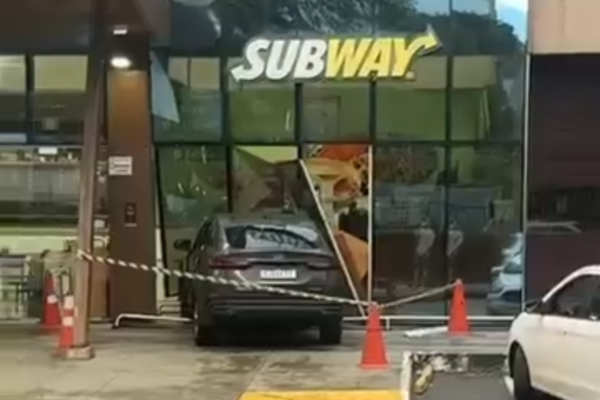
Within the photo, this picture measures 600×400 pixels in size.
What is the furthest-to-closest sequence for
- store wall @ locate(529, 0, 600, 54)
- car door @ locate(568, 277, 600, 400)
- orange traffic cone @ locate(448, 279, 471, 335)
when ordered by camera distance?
store wall @ locate(529, 0, 600, 54) < orange traffic cone @ locate(448, 279, 471, 335) < car door @ locate(568, 277, 600, 400)

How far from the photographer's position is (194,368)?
46.2 ft

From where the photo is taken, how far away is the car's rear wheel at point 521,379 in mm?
12133

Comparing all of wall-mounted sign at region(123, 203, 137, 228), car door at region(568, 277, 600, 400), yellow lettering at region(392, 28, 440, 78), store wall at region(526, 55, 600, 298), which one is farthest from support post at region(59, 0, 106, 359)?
store wall at region(526, 55, 600, 298)

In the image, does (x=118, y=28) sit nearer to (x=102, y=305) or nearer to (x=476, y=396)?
(x=102, y=305)

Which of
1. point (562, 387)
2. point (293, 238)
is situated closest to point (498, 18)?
point (293, 238)

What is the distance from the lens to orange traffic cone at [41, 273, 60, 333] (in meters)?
18.0

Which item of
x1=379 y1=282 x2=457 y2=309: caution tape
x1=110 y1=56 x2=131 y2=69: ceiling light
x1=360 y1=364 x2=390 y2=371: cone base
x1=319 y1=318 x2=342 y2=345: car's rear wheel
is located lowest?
x1=360 y1=364 x2=390 y2=371: cone base

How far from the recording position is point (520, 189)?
18797mm

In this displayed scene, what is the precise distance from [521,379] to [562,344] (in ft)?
4.17

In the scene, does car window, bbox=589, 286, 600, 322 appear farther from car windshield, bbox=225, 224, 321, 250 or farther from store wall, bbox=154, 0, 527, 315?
store wall, bbox=154, 0, 527, 315

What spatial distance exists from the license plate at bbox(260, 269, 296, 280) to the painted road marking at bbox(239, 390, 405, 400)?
320 centimetres

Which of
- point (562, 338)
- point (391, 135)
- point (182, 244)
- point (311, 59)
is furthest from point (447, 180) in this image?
point (562, 338)

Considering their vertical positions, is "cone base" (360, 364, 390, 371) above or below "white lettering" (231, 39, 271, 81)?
below

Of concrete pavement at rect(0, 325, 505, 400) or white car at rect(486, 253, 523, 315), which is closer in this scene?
concrete pavement at rect(0, 325, 505, 400)
